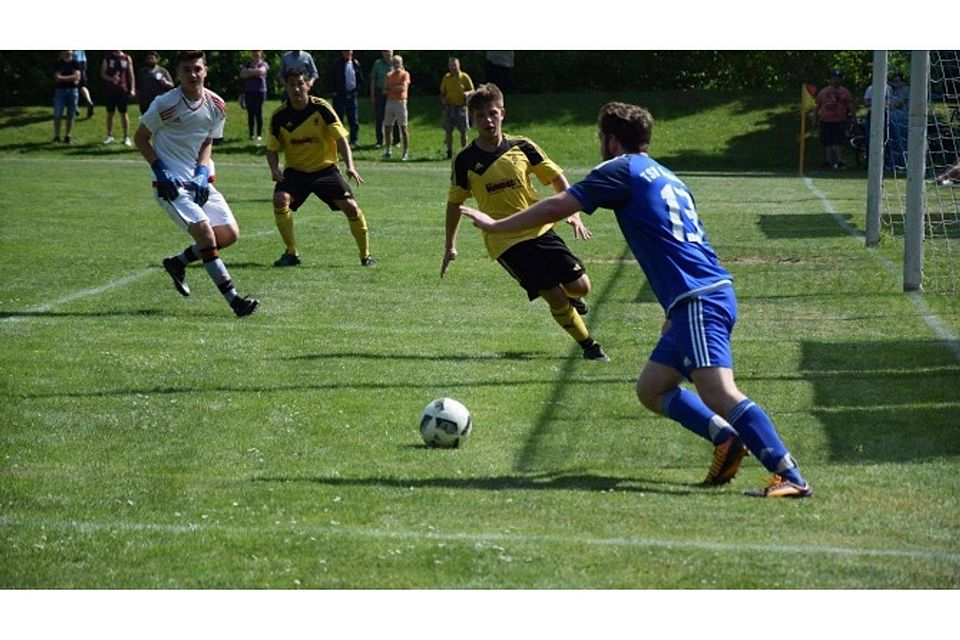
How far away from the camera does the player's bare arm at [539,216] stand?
7.35 meters

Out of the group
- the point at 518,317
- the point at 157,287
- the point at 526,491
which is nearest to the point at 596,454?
the point at 526,491

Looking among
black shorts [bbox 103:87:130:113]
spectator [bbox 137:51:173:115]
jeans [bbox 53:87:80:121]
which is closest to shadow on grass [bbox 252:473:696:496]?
spectator [bbox 137:51:173:115]

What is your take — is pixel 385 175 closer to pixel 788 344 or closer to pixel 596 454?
pixel 788 344

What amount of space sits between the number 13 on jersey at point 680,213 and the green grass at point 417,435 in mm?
1173

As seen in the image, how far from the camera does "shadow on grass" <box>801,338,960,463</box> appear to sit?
26.7ft

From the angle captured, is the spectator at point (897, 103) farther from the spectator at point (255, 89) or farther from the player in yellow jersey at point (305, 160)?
the spectator at point (255, 89)

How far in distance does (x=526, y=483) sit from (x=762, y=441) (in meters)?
1.14

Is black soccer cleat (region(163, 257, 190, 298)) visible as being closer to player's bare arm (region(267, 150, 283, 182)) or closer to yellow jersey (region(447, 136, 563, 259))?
player's bare arm (region(267, 150, 283, 182))

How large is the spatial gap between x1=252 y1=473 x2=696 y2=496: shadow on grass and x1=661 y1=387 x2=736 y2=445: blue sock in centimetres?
27

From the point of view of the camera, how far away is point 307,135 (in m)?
16.2

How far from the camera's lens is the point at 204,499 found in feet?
23.4

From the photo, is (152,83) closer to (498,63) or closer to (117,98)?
(117,98)

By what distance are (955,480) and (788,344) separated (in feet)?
13.9

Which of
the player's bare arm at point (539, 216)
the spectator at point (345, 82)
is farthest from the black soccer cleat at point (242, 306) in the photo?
the spectator at point (345, 82)
